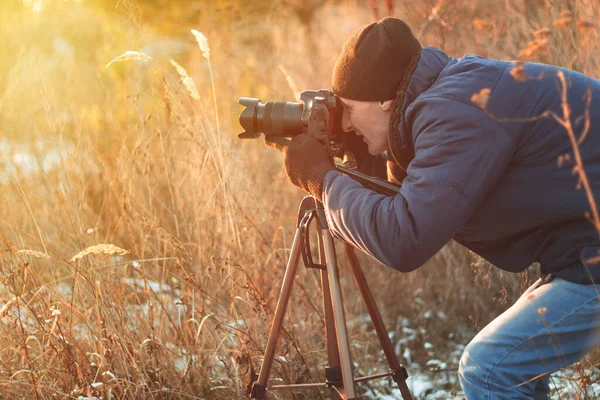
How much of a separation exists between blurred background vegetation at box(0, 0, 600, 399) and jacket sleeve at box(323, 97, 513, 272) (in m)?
0.28

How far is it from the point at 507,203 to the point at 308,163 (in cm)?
60

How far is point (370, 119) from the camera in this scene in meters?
2.08

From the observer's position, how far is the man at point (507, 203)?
1.67 meters

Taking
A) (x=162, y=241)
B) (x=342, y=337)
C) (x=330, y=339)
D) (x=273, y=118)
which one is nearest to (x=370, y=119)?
(x=273, y=118)

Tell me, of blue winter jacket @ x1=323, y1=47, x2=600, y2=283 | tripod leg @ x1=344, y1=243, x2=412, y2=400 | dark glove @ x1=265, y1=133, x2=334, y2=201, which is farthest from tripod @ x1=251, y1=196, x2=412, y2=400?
blue winter jacket @ x1=323, y1=47, x2=600, y2=283

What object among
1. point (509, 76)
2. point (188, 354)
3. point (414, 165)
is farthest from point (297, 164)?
point (188, 354)

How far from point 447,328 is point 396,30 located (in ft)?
7.08

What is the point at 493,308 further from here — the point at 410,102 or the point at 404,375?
the point at 410,102

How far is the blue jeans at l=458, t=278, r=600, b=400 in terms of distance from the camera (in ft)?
5.46

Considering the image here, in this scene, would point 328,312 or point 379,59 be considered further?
point 328,312

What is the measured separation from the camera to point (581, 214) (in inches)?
66.7

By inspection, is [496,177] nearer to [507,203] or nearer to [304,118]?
[507,203]

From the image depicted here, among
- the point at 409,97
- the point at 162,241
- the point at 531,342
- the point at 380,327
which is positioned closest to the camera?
the point at 531,342

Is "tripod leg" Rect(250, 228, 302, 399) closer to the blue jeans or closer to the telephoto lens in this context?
the telephoto lens
